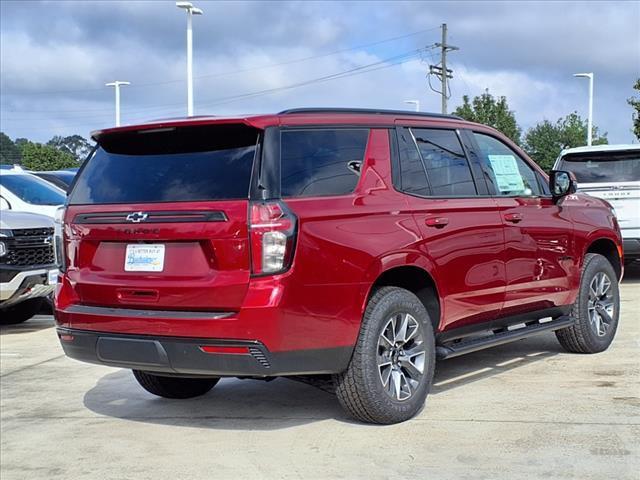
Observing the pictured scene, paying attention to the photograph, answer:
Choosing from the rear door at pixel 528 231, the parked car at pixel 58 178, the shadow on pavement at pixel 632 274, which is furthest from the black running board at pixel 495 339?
the parked car at pixel 58 178

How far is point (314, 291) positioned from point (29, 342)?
529 centimetres

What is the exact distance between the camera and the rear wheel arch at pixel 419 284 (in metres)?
4.95

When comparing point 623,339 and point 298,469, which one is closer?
point 298,469

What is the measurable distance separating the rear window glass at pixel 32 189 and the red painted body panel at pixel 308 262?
24.1ft

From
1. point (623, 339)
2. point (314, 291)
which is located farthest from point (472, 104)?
point (314, 291)

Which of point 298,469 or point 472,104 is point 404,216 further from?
point 472,104

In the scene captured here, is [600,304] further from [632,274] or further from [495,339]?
[632,274]

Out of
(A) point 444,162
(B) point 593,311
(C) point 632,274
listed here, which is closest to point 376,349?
(A) point 444,162

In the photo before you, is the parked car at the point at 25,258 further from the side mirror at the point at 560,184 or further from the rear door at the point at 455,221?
the side mirror at the point at 560,184

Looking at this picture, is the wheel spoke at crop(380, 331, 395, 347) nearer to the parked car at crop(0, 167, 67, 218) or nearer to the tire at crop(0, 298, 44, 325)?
the tire at crop(0, 298, 44, 325)

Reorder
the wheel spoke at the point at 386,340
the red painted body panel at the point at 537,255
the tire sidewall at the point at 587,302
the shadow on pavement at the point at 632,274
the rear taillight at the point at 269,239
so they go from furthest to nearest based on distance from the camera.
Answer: the shadow on pavement at the point at 632,274 < the tire sidewall at the point at 587,302 < the red painted body panel at the point at 537,255 < the wheel spoke at the point at 386,340 < the rear taillight at the point at 269,239

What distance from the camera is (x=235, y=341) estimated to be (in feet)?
Result: 13.9

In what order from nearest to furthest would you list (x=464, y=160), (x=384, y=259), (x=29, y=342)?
(x=384, y=259)
(x=464, y=160)
(x=29, y=342)

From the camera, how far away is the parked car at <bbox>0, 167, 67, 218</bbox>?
38.0ft
